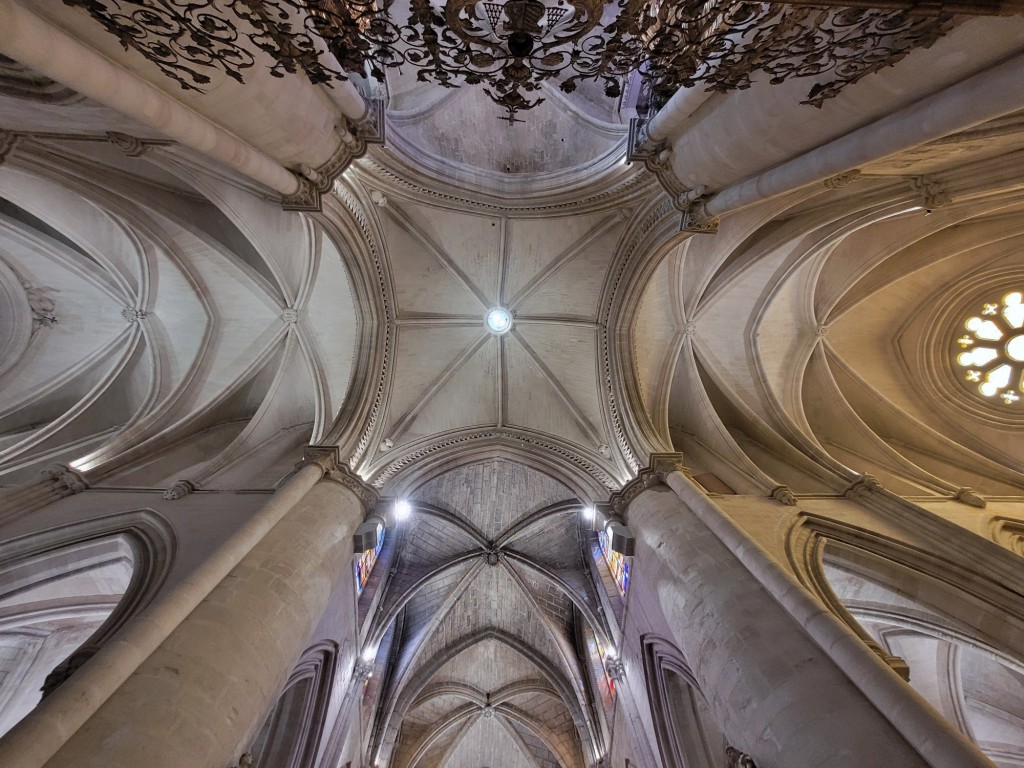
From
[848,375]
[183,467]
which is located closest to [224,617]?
[183,467]

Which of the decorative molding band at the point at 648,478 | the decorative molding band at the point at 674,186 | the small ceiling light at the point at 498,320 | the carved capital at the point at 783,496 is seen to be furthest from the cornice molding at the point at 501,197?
the carved capital at the point at 783,496

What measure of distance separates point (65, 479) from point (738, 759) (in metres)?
10.2

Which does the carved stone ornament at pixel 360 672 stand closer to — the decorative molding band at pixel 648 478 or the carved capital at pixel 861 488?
the decorative molding band at pixel 648 478

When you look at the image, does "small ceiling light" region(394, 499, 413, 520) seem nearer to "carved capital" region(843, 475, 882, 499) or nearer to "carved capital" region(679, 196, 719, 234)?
"carved capital" region(679, 196, 719, 234)

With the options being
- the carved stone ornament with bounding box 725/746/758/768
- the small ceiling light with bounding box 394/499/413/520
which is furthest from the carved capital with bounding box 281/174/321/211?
the carved stone ornament with bounding box 725/746/758/768

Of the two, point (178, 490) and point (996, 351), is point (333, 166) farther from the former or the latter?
point (996, 351)

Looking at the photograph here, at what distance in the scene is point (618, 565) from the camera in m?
10.6

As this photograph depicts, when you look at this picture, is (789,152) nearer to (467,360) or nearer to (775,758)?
(775,758)

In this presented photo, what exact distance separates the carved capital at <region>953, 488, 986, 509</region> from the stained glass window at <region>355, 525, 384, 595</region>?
11.0 m

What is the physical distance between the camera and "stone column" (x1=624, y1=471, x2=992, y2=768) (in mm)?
3754

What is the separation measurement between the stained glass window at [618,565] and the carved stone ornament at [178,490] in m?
7.16

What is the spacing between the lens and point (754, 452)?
11.4m

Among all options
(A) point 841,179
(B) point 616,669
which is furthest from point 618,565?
(A) point 841,179

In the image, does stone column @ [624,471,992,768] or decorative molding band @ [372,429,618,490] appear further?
decorative molding band @ [372,429,618,490]
